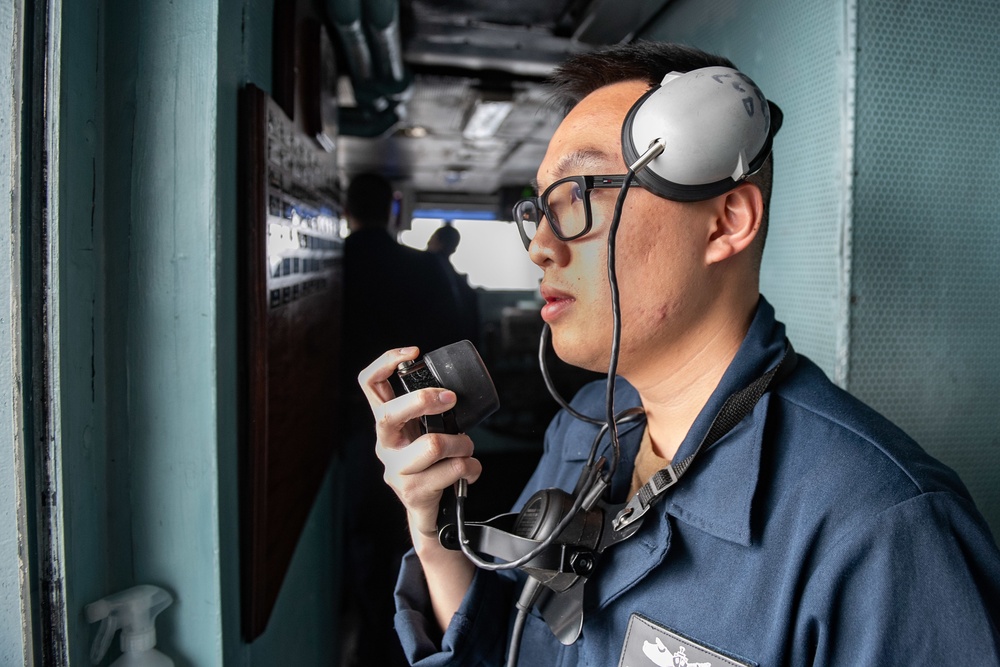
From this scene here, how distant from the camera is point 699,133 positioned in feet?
2.35

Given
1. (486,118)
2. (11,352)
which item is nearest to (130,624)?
(11,352)

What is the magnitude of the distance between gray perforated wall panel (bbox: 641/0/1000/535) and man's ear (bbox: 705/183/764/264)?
1.54 ft

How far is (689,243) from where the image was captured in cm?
79

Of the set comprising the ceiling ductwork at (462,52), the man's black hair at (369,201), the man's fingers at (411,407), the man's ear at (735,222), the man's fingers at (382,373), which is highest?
the ceiling ductwork at (462,52)

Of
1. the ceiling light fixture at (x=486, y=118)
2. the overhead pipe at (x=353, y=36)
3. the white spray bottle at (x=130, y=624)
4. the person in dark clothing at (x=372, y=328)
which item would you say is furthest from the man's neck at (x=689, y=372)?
the ceiling light fixture at (x=486, y=118)

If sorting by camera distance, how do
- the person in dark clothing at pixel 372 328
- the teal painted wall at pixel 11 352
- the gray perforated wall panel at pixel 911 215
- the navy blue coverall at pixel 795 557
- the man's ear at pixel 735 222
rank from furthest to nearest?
1. the person in dark clothing at pixel 372 328
2. the gray perforated wall panel at pixel 911 215
3. the man's ear at pixel 735 222
4. the teal painted wall at pixel 11 352
5. the navy blue coverall at pixel 795 557

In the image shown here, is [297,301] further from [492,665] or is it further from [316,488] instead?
[492,665]

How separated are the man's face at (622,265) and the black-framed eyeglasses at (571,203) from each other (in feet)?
0.04

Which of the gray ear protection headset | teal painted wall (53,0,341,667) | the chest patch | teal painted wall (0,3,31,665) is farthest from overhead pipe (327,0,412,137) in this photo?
the chest patch

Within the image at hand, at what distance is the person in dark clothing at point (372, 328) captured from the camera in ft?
7.77

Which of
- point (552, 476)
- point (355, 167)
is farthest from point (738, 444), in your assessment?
point (355, 167)

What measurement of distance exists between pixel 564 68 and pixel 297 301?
89 centimetres

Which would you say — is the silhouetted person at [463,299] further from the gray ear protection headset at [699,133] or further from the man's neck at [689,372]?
the gray ear protection headset at [699,133]

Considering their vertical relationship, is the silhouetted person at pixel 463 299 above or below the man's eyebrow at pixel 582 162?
below
